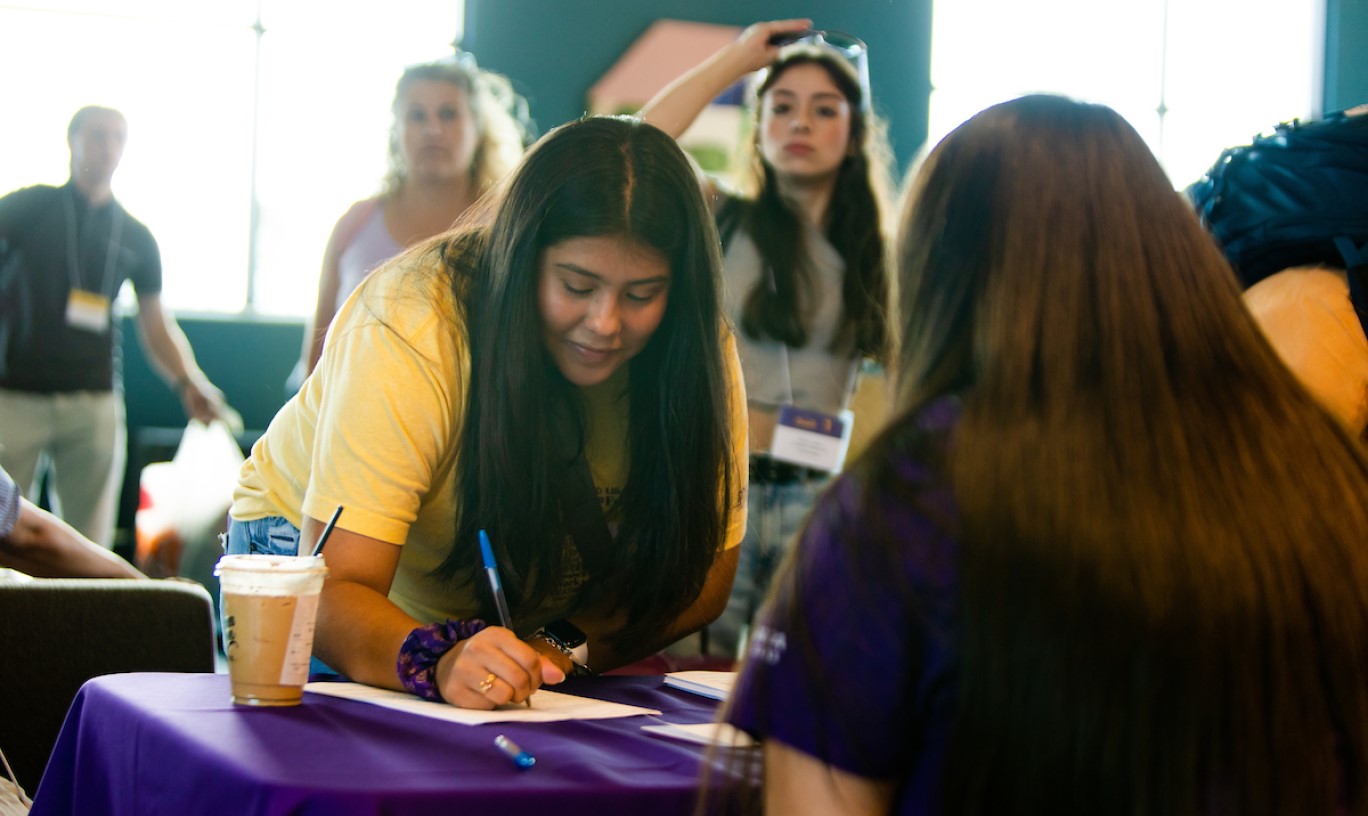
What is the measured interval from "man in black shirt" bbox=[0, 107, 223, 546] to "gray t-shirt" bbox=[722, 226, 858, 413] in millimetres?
2044

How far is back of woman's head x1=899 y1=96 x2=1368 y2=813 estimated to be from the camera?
0.73 m

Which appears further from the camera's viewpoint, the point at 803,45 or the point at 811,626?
the point at 803,45

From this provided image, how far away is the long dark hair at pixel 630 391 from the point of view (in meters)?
1.48

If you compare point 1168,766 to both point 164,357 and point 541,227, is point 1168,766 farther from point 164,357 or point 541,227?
point 164,357

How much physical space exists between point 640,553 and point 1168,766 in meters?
0.86

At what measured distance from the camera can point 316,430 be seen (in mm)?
1463

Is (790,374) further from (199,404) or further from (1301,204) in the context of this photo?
(199,404)

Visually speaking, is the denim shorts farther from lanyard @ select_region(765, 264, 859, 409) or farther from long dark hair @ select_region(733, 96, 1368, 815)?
lanyard @ select_region(765, 264, 859, 409)

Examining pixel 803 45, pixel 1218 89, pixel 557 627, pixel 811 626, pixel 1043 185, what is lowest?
pixel 557 627

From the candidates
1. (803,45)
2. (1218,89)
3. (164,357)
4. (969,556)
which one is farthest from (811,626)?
(1218,89)

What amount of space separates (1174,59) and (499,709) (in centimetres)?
652

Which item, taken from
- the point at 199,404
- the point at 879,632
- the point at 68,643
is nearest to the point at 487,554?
the point at 879,632

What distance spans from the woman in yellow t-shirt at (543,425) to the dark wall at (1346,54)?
546 centimetres

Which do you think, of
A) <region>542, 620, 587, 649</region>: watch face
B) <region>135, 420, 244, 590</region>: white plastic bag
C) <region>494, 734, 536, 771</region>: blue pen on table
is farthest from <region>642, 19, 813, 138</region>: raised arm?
<region>135, 420, 244, 590</region>: white plastic bag
